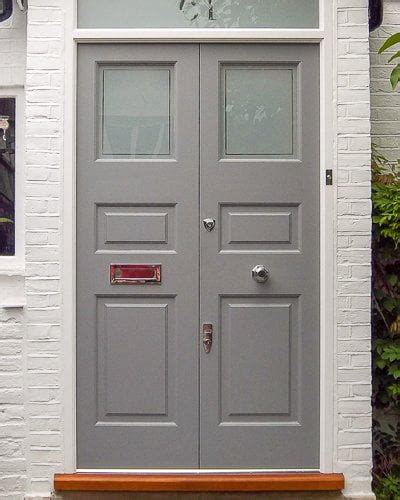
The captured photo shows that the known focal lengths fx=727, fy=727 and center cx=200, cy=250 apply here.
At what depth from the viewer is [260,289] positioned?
13.4 feet

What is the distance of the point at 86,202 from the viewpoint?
406 centimetres

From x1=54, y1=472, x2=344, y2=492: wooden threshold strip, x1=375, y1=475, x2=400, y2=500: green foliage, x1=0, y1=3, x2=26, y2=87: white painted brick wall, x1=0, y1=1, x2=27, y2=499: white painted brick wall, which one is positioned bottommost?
x1=375, y1=475, x2=400, y2=500: green foliage

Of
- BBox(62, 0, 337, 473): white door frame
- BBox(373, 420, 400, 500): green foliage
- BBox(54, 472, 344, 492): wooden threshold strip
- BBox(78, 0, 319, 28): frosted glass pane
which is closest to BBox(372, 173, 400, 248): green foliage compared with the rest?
BBox(62, 0, 337, 473): white door frame

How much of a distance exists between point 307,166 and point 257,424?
1470 millimetres

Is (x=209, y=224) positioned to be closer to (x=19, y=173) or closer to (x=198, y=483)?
(x=19, y=173)

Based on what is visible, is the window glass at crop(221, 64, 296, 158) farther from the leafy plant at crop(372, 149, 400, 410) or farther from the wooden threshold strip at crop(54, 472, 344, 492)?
the wooden threshold strip at crop(54, 472, 344, 492)

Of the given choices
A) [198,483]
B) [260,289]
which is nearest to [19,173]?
[260,289]

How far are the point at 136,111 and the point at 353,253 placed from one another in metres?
1.45

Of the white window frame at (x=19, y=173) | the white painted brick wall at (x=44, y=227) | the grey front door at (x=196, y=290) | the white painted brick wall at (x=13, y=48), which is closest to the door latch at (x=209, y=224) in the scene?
the grey front door at (x=196, y=290)

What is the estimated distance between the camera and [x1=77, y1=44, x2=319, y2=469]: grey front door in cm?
405

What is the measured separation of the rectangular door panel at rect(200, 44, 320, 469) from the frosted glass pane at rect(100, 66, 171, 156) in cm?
22

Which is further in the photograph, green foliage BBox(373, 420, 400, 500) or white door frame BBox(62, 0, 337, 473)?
green foliage BBox(373, 420, 400, 500)

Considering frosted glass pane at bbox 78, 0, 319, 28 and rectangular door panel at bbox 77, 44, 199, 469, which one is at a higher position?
frosted glass pane at bbox 78, 0, 319, 28

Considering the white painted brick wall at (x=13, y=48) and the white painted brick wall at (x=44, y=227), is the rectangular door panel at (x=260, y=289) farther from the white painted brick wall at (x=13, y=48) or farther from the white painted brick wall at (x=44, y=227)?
the white painted brick wall at (x=13, y=48)
